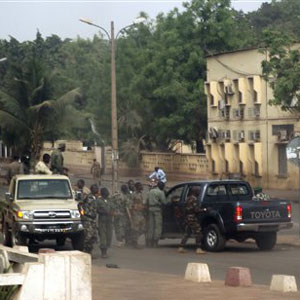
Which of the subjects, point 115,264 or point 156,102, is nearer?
point 115,264

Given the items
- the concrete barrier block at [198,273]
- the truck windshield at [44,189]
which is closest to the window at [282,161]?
the truck windshield at [44,189]

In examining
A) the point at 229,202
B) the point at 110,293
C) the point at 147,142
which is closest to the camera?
the point at 110,293

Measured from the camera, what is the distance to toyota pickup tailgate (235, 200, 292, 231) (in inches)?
829

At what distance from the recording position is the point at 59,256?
10.5 m

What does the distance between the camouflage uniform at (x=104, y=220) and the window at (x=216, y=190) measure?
239cm

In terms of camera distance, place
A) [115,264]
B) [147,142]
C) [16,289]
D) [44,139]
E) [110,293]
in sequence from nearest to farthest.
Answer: [16,289] < [110,293] < [115,264] < [44,139] < [147,142]

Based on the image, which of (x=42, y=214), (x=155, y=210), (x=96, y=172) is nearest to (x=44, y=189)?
(x=42, y=214)

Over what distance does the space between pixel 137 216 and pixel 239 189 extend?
2.53 meters

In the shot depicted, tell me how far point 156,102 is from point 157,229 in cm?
3436

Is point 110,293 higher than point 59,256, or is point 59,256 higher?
point 59,256

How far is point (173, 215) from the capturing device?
22875 mm

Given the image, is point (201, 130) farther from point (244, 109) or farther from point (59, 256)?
point (59, 256)

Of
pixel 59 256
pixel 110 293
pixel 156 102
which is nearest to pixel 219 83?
pixel 156 102

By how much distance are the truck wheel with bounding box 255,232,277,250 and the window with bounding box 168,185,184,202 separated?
7.10ft
